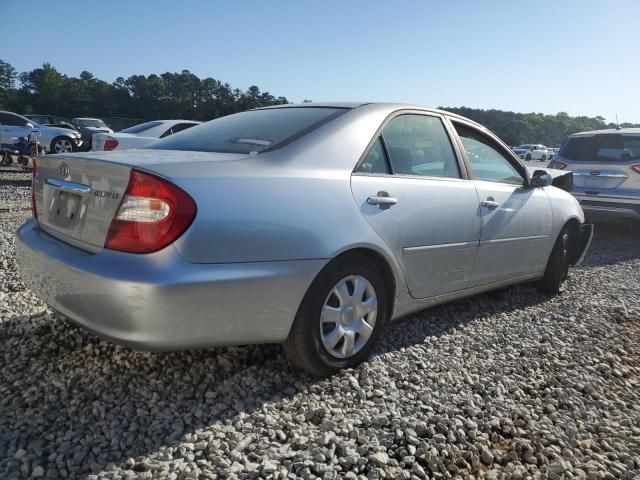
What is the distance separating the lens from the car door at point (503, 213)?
355 cm

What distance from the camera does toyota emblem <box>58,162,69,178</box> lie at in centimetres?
246

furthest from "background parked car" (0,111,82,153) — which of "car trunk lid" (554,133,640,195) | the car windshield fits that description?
"car trunk lid" (554,133,640,195)

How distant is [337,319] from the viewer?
104 inches

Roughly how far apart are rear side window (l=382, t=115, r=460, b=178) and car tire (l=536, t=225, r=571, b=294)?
162 cm

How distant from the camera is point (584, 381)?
2916 mm

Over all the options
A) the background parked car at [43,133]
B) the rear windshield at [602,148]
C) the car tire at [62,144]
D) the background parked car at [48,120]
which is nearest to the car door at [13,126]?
the background parked car at [43,133]

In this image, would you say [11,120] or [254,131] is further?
[11,120]

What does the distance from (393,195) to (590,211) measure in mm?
6000

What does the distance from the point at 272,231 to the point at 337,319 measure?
0.65m

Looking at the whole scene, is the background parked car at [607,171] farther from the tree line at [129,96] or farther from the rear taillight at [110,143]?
the tree line at [129,96]

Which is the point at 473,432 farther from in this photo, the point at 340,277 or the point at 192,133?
the point at 192,133

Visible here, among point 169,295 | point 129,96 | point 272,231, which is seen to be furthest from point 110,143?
point 129,96

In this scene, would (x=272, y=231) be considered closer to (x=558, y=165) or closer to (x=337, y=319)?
(x=337, y=319)

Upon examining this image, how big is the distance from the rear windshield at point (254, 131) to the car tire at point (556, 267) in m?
2.55
